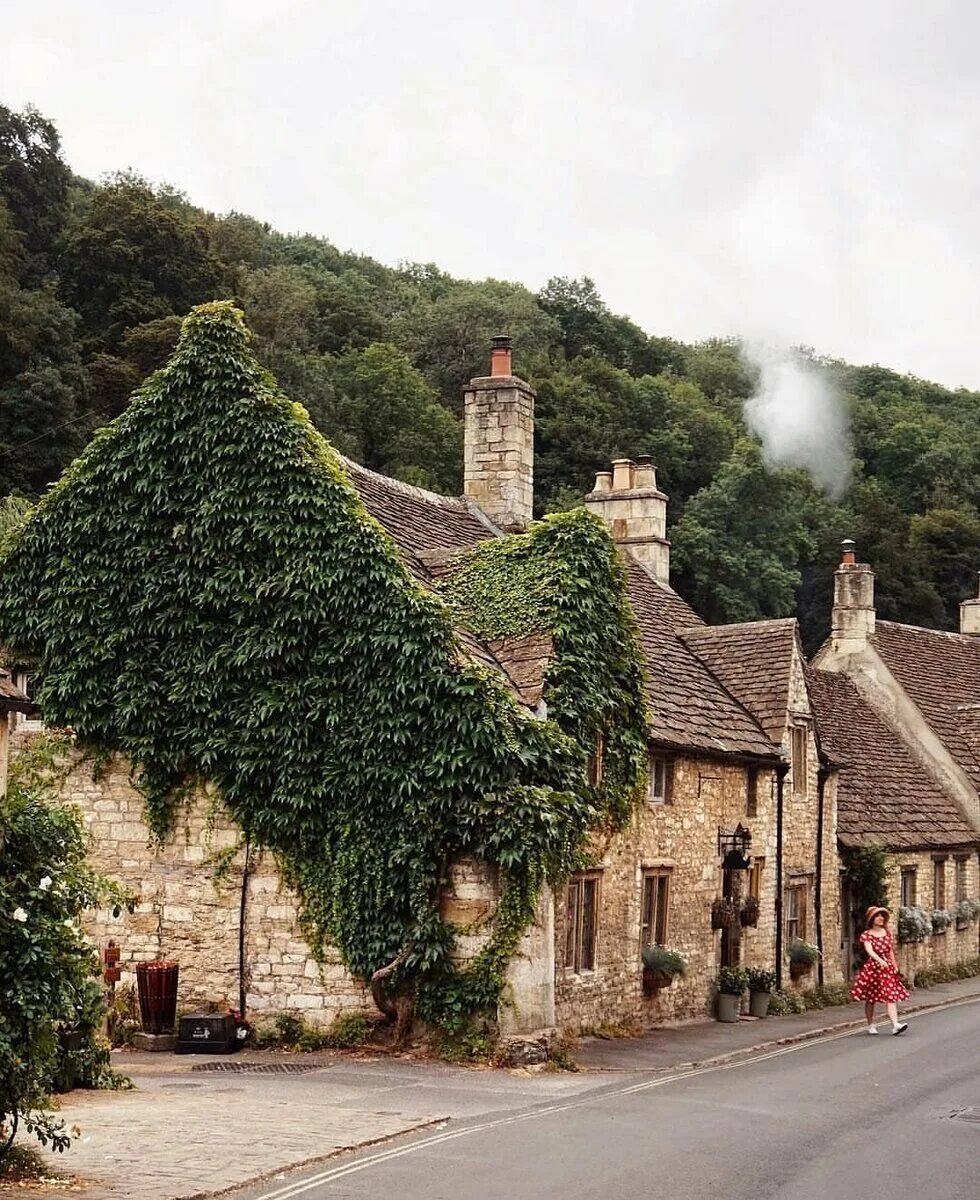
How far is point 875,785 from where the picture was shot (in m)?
→ 36.8

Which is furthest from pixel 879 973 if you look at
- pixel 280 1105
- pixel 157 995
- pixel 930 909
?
pixel 930 909

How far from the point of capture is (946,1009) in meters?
30.2

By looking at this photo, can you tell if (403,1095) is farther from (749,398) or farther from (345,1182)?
(749,398)

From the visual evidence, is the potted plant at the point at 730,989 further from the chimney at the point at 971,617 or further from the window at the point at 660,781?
the chimney at the point at 971,617

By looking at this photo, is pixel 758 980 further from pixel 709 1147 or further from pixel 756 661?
pixel 709 1147

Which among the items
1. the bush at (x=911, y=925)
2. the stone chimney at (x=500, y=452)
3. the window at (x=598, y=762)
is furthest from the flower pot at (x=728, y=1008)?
the bush at (x=911, y=925)

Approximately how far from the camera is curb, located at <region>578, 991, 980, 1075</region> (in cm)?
1948

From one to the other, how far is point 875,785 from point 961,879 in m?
4.43

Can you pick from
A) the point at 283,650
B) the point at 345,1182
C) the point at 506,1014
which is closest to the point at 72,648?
the point at 283,650

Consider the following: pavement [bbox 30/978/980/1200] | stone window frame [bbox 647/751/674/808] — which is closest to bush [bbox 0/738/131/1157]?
pavement [bbox 30/978/980/1200]

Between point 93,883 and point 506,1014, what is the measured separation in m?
8.00

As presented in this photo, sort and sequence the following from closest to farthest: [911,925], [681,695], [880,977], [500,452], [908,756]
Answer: [880,977], [681,695], [500,452], [911,925], [908,756]

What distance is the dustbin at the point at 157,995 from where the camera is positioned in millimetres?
19984

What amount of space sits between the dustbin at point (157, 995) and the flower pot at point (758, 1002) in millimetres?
10901
